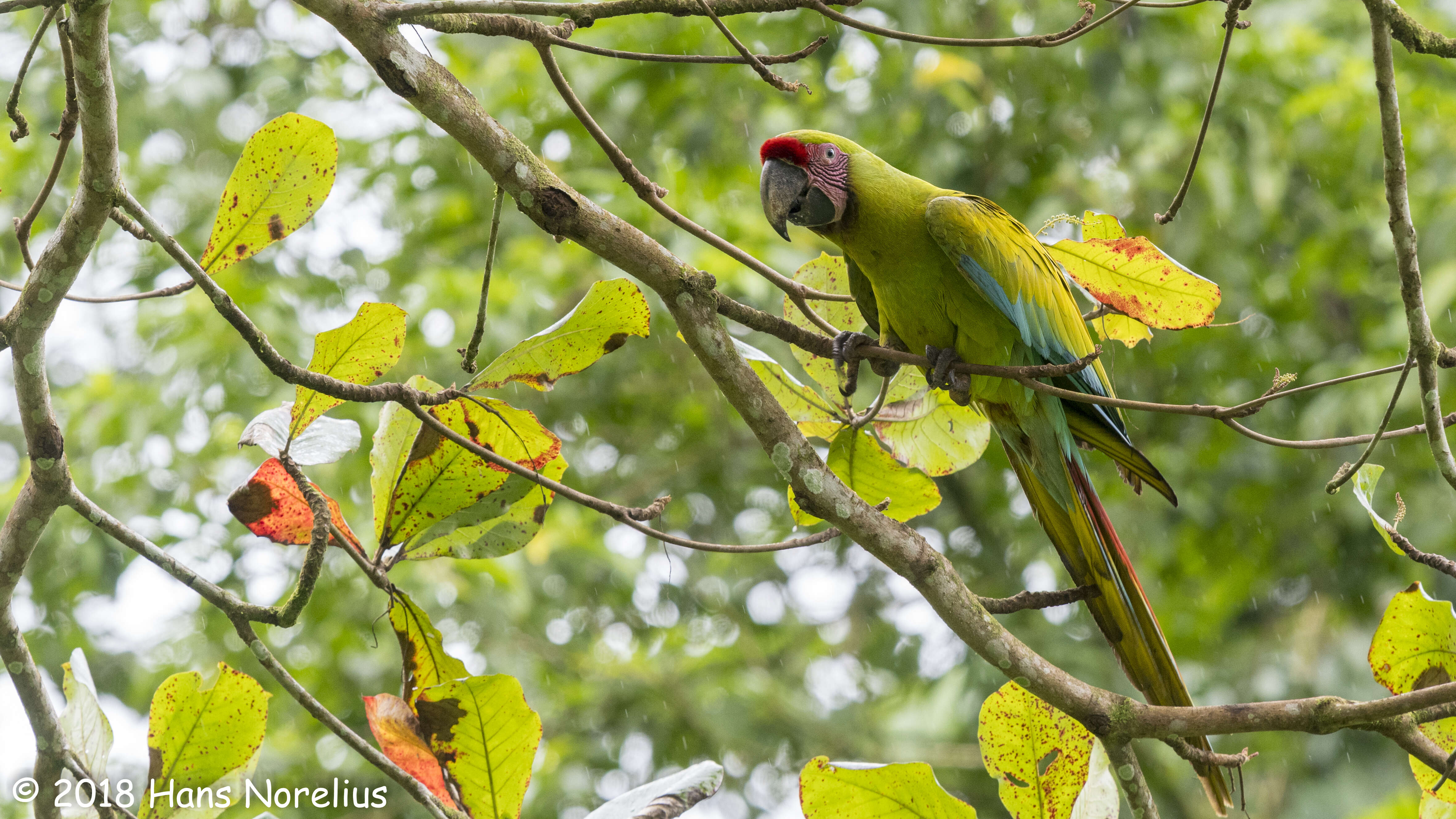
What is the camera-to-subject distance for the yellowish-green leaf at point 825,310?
1.28m

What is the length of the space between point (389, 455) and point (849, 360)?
1.79ft

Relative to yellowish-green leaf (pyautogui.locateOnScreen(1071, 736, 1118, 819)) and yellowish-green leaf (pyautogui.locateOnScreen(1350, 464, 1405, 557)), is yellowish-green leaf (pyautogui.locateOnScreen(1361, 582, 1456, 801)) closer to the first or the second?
yellowish-green leaf (pyautogui.locateOnScreen(1350, 464, 1405, 557))

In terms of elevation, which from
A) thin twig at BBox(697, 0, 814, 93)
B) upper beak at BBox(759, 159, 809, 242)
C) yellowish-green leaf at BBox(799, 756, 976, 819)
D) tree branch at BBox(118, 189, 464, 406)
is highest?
upper beak at BBox(759, 159, 809, 242)

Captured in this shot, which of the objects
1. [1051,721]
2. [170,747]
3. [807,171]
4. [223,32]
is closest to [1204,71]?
[807,171]

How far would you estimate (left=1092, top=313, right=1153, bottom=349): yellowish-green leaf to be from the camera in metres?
1.28

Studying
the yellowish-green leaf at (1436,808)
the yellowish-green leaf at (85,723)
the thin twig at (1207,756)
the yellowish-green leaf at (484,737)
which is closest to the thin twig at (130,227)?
the yellowish-green leaf at (85,723)

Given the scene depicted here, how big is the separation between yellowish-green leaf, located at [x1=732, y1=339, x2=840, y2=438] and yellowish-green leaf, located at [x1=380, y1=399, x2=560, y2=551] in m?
0.27

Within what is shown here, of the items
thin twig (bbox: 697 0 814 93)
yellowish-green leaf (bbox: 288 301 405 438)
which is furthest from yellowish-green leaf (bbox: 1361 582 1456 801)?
yellowish-green leaf (bbox: 288 301 405 438)

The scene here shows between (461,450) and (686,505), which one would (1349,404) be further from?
(461,450)

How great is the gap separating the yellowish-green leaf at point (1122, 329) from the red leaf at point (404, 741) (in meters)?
0.92

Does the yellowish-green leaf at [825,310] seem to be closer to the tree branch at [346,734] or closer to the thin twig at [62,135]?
the tree branch at [346,734]

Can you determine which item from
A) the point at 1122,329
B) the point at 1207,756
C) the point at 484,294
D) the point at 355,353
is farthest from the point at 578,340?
the point at 1207,756

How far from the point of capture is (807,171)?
1.56 m

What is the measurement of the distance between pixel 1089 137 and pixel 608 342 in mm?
2877
